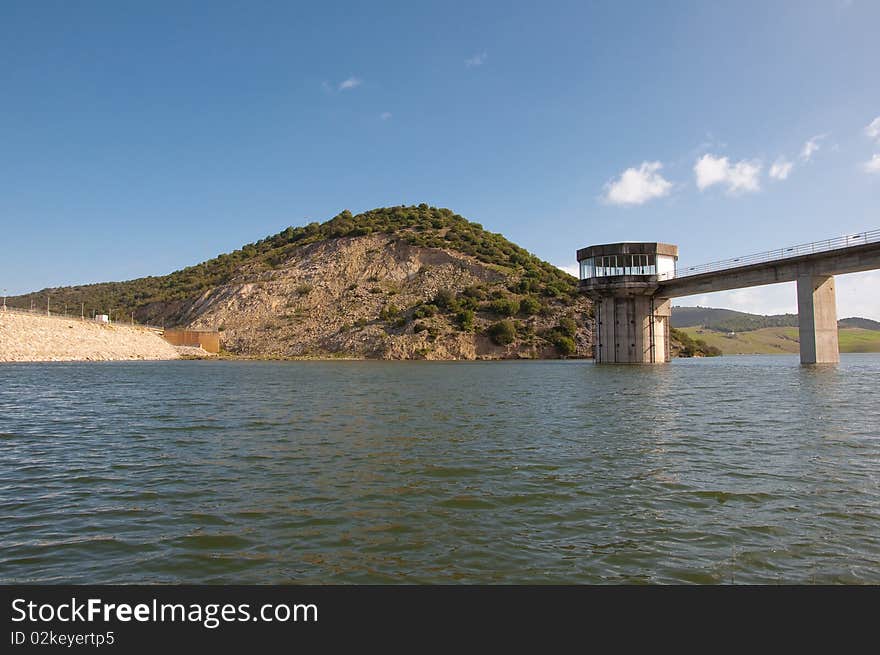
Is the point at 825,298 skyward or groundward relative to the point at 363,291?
groundward

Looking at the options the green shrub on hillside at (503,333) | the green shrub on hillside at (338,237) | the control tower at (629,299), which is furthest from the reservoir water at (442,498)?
the green shrub on hillside at (338,237)

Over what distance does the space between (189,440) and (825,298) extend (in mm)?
60645

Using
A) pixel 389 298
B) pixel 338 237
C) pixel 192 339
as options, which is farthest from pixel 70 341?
pixel 338 237

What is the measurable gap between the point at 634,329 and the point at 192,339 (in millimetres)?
87170

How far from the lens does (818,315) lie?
54938 mm

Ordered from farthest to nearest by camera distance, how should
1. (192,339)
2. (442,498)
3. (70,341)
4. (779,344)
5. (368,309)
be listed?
1. (779,344)
2. (368,309)
3. (192,339)
4. (70,341)
5. (442,498)

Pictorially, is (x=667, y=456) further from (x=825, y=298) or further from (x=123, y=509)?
(x=825, y=298)

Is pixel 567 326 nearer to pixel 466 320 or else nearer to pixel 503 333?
pixel 503 333

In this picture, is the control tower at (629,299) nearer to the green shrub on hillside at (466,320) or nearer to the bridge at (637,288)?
the bridge at (637,288)

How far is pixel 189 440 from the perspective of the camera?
16.8 m

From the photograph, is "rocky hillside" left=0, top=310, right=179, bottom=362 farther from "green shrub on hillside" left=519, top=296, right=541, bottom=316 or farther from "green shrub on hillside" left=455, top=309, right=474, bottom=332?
"green shrub on hillside" left=519, top=296, right=541, bottom=316

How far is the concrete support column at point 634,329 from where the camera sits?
7606 centimetres

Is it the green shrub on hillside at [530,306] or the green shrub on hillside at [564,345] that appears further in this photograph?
the green shrub on hillside at [530,306]
